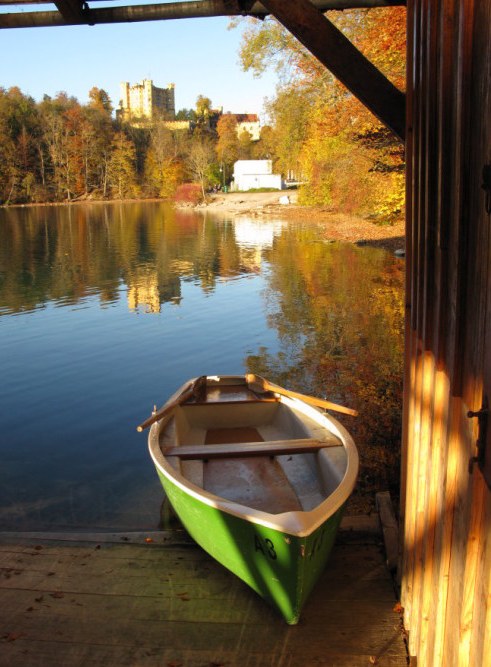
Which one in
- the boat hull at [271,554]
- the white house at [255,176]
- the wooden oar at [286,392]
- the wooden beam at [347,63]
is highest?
the white house at [255,176]

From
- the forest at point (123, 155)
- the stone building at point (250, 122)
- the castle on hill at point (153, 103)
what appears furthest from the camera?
the stone building at point (250, 122)

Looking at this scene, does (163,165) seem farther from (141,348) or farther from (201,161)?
(141,348)

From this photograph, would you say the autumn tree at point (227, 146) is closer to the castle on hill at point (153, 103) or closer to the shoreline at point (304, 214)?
the castle on hill at point (153, 103)

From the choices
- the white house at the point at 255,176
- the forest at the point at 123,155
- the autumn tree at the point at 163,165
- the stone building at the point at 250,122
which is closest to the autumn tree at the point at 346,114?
the forest at the point at 123,155

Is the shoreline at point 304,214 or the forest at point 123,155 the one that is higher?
the forest at point 123,155

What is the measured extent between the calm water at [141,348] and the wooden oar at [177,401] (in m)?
1.28

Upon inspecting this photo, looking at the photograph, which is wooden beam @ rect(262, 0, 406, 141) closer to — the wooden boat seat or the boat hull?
the boat hull

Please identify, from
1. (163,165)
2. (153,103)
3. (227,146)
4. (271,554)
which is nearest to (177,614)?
(271,554)

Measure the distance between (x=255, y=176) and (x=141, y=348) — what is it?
8134 cm

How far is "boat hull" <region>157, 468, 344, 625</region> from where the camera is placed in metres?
3.96

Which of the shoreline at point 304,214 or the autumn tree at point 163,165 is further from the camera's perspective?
the autumn tree at point 163,165

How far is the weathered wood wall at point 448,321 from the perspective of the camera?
2107 millimetres

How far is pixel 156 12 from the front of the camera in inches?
201

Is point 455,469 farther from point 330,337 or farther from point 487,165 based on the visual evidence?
point 330,337
